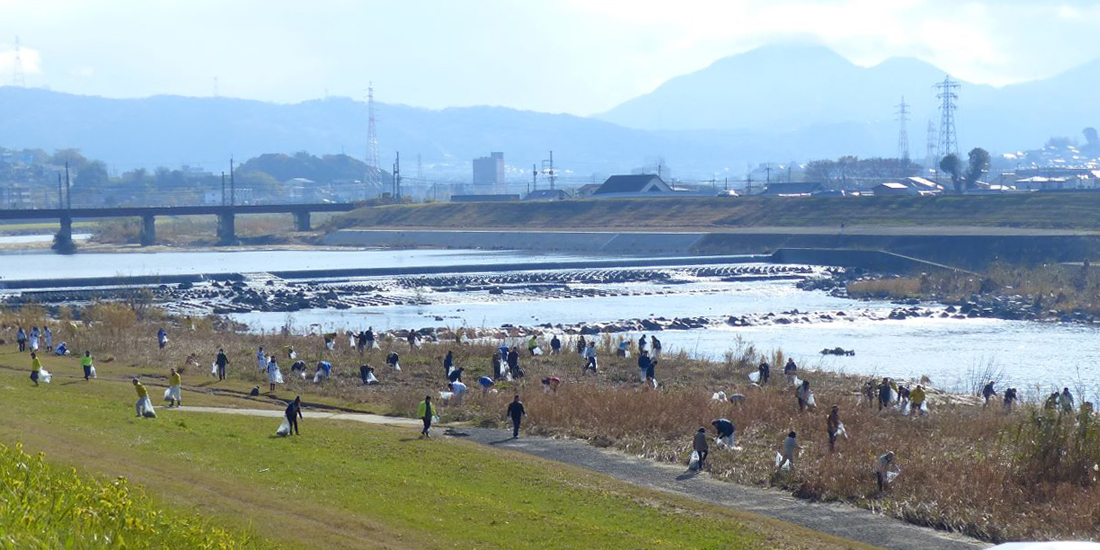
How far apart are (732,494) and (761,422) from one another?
5.66 metres

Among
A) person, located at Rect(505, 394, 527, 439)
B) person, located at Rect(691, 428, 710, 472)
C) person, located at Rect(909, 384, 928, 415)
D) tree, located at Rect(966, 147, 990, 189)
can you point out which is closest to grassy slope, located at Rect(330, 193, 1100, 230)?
tree, located at Rect(966, 147, 990, 189)

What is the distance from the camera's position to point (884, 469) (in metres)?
18.4

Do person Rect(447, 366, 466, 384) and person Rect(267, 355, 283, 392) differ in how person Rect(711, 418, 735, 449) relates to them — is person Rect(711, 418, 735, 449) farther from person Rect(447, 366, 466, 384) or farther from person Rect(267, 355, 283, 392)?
person Rect(267, 355, 283, 392)

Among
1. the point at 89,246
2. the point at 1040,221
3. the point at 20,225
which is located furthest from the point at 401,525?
the point at 20,225

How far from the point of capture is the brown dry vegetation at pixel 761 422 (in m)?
17.4

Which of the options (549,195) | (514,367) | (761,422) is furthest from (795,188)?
(761,422)

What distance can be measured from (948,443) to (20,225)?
15914cm

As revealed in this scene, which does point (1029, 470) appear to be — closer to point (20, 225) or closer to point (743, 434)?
point (743, 434)

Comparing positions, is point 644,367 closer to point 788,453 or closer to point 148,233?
point 788,453

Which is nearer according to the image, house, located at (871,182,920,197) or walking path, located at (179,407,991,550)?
walking path, located at (179,407,991,550)

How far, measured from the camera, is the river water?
3797 cm

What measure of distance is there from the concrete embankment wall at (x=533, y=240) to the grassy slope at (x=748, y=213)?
441cm

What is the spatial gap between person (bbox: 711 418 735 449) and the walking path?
4.31 feet

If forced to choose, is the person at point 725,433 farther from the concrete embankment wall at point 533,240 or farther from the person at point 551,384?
the concrete embankment wall at point 533,240
